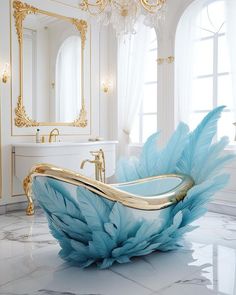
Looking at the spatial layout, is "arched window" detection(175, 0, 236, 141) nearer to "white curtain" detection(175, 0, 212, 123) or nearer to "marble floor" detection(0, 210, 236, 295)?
"white curtain" detection(175, 0, 212, 123)

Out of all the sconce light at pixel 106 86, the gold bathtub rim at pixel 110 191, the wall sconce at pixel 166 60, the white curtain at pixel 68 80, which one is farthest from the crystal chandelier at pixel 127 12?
the sconce light at pixel 106 86

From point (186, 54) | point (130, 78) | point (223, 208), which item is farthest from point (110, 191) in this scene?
point (130, 78)

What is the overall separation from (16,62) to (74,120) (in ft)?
3.38

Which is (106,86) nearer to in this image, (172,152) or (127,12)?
(172,152)

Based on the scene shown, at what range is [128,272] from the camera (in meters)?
2.19

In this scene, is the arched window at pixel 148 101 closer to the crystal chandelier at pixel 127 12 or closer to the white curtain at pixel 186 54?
the white curtain at pixel 186 54

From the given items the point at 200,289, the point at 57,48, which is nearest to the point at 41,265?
the point at 200,289

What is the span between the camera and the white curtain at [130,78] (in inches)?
183

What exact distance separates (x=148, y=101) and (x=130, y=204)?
113 inches

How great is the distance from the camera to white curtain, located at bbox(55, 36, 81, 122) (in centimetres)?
435

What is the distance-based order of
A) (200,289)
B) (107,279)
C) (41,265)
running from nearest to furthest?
(200,289), (107,279), (41,265)

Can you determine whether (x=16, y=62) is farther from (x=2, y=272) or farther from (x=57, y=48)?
(x=2, y=272)

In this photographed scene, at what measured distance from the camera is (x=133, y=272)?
2195 mm

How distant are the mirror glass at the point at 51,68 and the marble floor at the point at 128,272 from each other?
1775 millimetres
